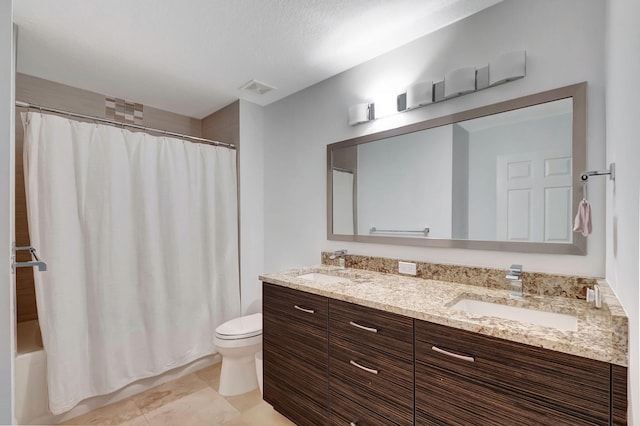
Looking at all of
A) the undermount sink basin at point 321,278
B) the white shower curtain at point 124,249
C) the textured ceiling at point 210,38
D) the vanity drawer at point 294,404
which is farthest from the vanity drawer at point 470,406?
the white shower curtain at point 124,249

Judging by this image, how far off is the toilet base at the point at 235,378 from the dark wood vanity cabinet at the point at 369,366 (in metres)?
0.89

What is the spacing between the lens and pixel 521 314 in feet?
4.42

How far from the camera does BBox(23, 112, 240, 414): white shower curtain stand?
1883mm

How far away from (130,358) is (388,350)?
1.95m

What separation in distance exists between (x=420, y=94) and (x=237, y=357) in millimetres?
2209

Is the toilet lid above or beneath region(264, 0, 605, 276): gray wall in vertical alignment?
beneath

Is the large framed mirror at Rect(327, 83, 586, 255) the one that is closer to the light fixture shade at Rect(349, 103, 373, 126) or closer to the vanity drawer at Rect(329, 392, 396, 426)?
the light fixture shade at Rect(349, 103, 373, 126)

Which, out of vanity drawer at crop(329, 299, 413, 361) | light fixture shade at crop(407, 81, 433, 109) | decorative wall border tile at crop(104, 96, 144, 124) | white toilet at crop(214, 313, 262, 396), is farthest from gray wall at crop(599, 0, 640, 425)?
decorative wall border tile at crop(104, 96, 144, 124)

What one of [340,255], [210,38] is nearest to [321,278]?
[340,255]

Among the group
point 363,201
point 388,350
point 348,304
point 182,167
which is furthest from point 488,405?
point 182,167

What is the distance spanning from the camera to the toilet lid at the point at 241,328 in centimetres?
216

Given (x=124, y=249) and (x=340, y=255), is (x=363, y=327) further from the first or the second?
(x=124, y=249)

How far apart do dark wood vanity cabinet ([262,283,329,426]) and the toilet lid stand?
0.27 meters

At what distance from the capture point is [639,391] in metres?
0.65
